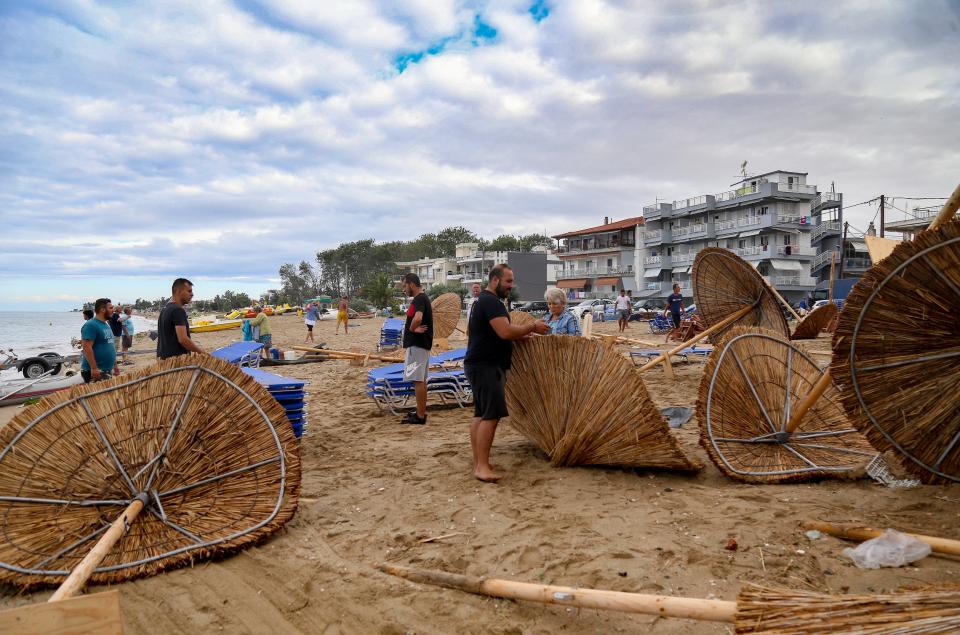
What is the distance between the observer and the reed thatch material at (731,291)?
689 centimetres

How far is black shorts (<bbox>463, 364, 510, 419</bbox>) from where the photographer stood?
165 inches

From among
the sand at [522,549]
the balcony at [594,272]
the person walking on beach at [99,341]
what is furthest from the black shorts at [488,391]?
the balcony at [594,272]

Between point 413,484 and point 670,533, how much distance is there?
1892 millimetres

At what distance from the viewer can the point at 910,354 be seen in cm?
299

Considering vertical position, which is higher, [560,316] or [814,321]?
[560,316]

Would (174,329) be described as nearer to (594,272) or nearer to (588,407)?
(588,407)

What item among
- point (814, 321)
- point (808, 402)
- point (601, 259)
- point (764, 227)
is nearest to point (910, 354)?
point (808, 402)

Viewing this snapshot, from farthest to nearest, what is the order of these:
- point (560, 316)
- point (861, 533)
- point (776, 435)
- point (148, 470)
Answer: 1. point (560, 316)
2. point (776, 435)
3. point (148, 470)
4. point (861, 533)

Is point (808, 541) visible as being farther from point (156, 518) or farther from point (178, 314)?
point (178, 314)

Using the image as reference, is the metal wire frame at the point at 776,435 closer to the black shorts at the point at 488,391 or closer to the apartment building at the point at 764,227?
the black shorts at the point at 488,391

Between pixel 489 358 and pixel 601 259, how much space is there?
165 ft

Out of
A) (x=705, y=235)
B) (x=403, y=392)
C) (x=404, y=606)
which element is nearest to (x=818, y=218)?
(x=705, y=235)

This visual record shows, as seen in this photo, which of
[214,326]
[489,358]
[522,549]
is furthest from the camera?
[214,326]

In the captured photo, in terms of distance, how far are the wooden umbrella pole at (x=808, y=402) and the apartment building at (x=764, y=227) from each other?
36.1 m
